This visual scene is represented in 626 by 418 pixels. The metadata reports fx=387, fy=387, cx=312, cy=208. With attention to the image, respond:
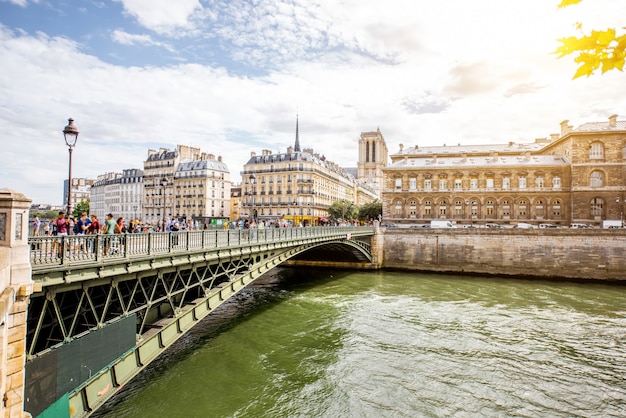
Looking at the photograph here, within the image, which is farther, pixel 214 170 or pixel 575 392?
pixel 214 170

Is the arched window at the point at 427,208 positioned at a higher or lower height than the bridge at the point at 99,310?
higher

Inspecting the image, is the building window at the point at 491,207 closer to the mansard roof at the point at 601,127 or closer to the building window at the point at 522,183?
the building window at the point at 522,183

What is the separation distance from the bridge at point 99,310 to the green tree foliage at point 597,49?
728 cm

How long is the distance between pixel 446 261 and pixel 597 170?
69.5 feet

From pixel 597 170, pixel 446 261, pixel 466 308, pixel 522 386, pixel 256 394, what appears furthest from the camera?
pixel 597 170

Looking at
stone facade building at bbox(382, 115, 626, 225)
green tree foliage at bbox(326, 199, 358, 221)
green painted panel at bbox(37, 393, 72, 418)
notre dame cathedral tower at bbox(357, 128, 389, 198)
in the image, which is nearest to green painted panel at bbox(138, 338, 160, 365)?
green painted panel at bbox(37, 393, 72, 418)

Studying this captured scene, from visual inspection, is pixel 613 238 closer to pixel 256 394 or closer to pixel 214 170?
pixel 256 394

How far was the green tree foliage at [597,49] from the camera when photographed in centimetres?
236

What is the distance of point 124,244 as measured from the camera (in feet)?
28.5

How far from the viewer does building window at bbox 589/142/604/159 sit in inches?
1646

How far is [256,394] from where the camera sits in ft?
35.9

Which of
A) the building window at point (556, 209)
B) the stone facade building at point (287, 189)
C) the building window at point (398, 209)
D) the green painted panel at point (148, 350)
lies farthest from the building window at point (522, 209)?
the green painted panel at point (148, 350)

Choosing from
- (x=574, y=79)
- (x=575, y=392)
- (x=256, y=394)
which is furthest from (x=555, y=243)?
(x=574, y=79)

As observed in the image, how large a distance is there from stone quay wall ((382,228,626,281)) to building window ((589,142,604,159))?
12681 mm
